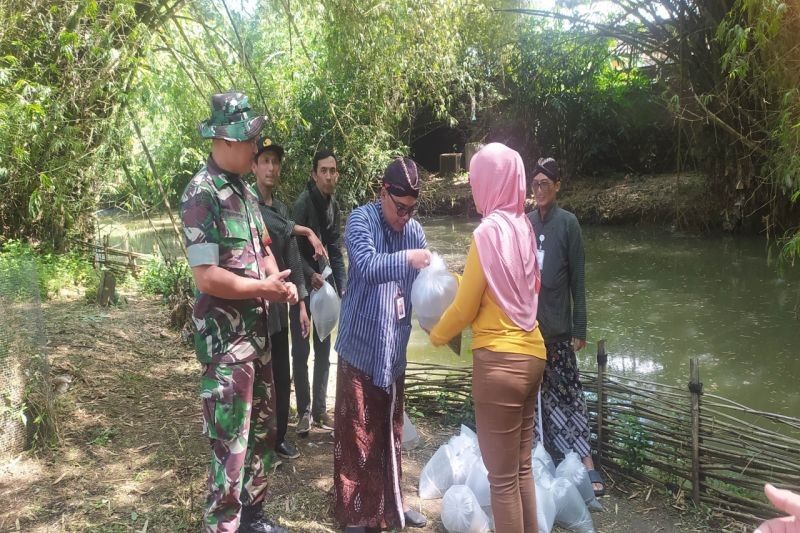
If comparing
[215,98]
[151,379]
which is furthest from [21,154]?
[215,98]

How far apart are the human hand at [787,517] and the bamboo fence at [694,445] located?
6.25ft

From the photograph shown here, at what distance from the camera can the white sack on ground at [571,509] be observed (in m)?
2.70

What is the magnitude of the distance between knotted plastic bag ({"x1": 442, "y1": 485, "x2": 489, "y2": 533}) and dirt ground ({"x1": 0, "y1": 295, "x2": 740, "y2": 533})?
15cm

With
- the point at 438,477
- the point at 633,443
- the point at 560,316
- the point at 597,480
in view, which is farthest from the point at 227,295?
the point at 633,443

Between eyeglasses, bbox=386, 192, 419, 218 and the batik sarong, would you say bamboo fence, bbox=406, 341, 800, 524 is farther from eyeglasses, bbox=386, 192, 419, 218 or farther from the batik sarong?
eyeglasses, bbox=386, 192, 419, 218

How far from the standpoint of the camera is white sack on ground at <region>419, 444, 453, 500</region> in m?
2.95

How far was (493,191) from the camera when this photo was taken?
85.4 inches

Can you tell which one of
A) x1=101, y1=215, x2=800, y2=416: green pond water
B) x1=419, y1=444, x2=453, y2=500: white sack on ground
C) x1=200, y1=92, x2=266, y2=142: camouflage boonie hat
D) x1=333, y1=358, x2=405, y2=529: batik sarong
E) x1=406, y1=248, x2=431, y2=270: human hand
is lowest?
x1=101, y1=215, x2=800, y2=416: green pond water

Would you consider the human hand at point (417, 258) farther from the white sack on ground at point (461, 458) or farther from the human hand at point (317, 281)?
the white sack on ground at point (461, 458)

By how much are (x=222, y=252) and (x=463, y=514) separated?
4.96 feet

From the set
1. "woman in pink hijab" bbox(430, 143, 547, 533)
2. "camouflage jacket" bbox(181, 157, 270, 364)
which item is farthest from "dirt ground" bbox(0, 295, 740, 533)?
"camouflage jacket" bbox(181, 157, 270, 364)

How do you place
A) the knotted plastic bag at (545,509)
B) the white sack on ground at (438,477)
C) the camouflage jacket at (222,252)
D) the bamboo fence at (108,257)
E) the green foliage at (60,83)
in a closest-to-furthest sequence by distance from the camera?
the camouflage jacket at (222,252)
the knotted plastic bag at (545,509)
the white sack on ground at (438,477)
the green foliage at (60,83)
the bamboo fence at (108,257)

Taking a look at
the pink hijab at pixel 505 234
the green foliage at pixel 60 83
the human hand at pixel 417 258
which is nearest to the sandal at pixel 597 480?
the pink hijab at pixel 505 234

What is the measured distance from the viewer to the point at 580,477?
2875 millimetres
